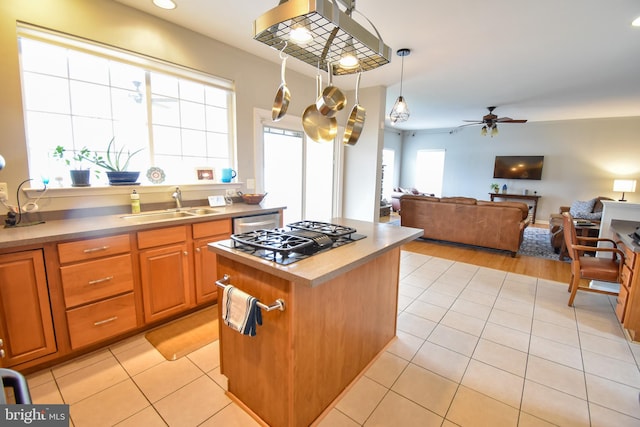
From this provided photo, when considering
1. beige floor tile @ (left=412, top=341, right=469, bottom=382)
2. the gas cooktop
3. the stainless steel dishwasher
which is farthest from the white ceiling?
beige floor tile @ (left=412, top=341, right=469, bottom=382)

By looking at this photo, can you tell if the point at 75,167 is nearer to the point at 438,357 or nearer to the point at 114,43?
the point at 114,43

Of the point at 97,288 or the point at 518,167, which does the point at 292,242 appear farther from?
the point at 518,167

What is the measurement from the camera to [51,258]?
69.0 inches

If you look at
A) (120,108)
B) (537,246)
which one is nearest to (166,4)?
(120,108)

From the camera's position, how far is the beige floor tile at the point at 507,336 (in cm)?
227

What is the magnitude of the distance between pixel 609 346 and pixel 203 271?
3.35 meters

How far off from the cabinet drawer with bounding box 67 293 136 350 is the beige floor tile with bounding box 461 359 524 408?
2366mm

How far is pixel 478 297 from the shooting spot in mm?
3092

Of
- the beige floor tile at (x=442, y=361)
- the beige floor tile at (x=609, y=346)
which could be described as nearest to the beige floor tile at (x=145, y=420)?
the beige floor tile at (x=442, y=361)

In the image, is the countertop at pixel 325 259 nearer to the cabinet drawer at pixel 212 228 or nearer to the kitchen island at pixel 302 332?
the kitchen island at pixel 302 332

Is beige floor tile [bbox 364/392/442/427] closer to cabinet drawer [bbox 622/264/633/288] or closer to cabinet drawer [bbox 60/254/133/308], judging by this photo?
cabinet drawer [bbox 60/254/133/308]

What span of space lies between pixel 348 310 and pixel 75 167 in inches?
96.7

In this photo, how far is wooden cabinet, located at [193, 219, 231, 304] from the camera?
2.46m

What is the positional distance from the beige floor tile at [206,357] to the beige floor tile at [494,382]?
1.66 meters
